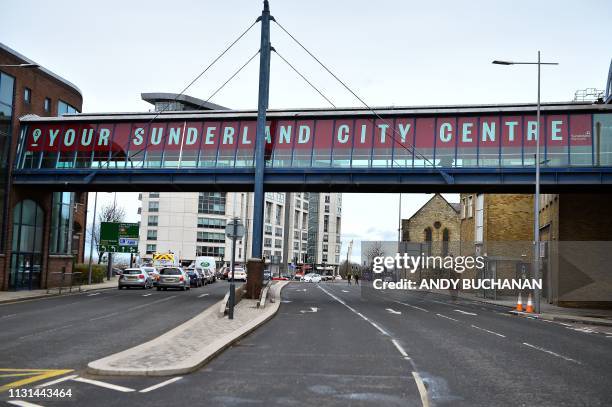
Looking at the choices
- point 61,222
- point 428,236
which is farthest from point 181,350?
point 428,236

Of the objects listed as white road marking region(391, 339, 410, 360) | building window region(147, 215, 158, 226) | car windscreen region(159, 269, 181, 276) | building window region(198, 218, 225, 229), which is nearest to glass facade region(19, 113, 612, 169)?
car windscreen region(159, 269, 181, 276)

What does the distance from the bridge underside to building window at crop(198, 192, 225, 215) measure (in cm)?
7606

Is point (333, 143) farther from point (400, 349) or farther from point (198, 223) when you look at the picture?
point (198, 223)

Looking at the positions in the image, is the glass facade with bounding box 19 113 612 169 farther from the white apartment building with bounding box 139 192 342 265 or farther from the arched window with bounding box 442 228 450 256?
the white apartment building with bounding box 139 192 342 265

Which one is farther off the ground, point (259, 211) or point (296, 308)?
point (259, 211)

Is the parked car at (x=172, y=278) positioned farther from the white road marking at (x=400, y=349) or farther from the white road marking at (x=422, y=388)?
the white road marking at (x=422, y=388)

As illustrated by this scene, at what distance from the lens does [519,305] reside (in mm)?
31438

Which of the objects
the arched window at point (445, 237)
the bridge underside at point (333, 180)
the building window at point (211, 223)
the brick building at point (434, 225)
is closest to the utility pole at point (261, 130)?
the bridge underside at point (333, 180)

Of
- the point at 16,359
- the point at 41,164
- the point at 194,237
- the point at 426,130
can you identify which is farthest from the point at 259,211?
the point at 194,237

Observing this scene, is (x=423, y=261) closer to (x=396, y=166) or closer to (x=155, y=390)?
(x=396, y=166)

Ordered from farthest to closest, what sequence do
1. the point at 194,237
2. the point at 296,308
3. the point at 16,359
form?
the point at 194,237, the point at 296,308, the point at 16,359

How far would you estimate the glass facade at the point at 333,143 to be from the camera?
3080cm

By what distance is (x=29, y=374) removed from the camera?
32.2ft

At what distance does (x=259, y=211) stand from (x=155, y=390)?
21923mm
